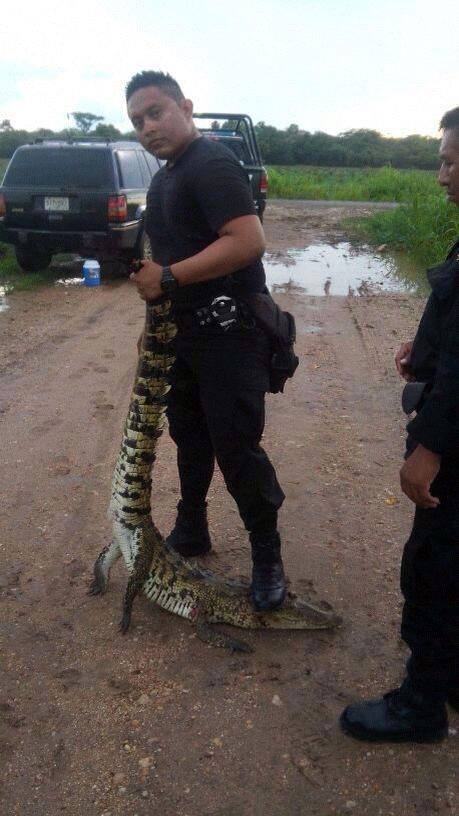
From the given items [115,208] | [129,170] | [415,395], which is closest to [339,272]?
[129,170]

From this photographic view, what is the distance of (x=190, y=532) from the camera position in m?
3.38

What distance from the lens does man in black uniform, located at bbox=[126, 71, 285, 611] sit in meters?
2.35

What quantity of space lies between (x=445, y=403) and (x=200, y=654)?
1.52 meters

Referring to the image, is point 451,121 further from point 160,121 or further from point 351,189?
point 351,189

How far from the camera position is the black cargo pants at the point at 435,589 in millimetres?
2113

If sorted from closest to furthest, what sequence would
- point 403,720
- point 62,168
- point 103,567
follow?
point 403,720 → point 103,567 → point 62,168

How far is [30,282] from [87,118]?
135 feet

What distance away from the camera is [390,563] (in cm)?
336

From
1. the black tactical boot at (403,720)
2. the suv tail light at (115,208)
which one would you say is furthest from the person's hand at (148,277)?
the suv tail light at (115,208)

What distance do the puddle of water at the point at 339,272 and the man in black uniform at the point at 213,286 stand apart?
6.50 metres

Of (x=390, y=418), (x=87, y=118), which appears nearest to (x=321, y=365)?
(x=390, y=418)

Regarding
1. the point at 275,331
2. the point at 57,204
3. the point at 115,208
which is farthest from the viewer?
the point at 57,204

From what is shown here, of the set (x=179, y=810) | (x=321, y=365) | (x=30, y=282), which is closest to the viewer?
(x=179, y=810)

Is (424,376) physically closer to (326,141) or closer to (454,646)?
(454,646)
